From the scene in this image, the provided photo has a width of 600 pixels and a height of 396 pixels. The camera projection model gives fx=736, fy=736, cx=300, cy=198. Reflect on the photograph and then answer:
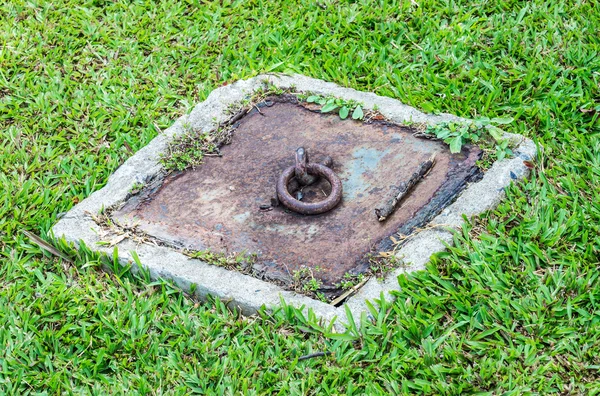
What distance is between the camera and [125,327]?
3.32m

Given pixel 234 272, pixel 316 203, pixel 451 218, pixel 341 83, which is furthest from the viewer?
pixel 341 83

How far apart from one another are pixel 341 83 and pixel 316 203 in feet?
4.34

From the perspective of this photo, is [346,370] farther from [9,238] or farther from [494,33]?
[494,33]

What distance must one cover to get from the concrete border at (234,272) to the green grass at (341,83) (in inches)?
3.0

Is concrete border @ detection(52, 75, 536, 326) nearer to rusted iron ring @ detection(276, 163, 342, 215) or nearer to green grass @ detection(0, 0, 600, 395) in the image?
green grass @ detection(0, 0, 600, 395)

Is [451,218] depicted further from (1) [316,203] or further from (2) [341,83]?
(2) [341,83]

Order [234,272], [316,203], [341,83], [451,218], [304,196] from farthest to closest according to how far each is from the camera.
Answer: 1. [341,83]
2. [304,196]
3. [316,203]
4. [451,218]
5. [234,272]

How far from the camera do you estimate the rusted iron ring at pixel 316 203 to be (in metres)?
3.74

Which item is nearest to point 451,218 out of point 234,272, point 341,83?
point 234,272

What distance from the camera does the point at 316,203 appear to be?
3.74m

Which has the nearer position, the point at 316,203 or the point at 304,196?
the point at 316,203

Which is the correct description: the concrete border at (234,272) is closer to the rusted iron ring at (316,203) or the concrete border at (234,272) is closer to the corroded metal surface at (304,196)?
the corroded metal surface at (304,196)

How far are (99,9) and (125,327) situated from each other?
10.2ft

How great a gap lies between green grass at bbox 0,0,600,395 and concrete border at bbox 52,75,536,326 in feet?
0.25
